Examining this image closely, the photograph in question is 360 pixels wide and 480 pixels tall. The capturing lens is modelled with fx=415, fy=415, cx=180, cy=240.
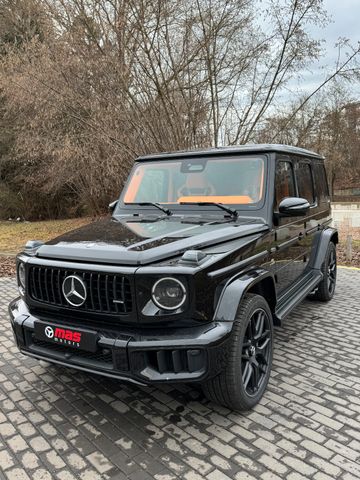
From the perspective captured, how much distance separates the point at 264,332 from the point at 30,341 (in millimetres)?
1786

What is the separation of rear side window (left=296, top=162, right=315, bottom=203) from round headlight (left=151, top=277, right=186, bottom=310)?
2.53 metres

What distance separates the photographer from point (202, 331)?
257 cm

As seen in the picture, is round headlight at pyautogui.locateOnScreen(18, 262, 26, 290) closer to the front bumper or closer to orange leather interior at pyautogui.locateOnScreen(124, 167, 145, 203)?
the front bumper

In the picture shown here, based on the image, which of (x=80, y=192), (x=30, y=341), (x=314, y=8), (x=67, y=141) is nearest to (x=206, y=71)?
(x=314, y=8)

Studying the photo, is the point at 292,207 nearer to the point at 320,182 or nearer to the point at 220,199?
the point at 220,199

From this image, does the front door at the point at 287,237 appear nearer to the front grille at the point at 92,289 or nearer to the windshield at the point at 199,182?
the windshield at the point at 199,182


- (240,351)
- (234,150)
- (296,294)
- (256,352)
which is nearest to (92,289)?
(240,351)

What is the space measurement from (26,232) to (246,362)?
1611 cm

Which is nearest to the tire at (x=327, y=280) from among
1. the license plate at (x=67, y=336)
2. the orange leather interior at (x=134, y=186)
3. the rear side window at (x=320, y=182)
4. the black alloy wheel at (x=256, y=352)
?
the rear side window at (x=320, y=182)

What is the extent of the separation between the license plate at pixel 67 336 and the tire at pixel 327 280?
3.59 meters

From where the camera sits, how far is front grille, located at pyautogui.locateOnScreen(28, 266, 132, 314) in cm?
261

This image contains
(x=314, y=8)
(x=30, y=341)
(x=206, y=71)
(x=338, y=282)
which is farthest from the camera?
(x=206, y=71)

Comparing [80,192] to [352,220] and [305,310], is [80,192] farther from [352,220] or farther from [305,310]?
[305,310]

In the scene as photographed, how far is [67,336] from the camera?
2775mm
